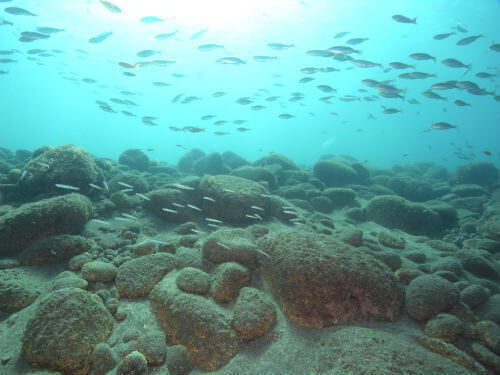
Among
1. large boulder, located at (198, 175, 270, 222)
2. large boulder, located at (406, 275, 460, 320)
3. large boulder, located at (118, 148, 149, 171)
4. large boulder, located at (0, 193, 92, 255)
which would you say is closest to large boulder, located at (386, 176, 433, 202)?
large boulder, located at (198, 175, 270, 222)

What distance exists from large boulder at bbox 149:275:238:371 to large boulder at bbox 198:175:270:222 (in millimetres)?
3537

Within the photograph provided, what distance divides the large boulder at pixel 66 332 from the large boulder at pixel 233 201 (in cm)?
403

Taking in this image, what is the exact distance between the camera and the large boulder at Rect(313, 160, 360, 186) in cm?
1238

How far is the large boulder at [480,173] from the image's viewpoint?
14.0m

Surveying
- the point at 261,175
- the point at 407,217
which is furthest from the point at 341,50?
the point at 407,217

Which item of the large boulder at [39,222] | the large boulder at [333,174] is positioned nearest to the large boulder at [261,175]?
the large boulder at [333,174]

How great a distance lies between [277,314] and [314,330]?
536 mm

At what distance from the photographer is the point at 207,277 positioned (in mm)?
3586

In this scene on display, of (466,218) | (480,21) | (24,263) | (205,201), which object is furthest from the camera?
(480,21)

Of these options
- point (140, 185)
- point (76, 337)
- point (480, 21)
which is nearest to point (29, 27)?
point (140, 185)

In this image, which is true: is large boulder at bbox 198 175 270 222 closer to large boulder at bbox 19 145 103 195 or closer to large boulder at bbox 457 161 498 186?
large boulder at bbox 19 145 103 195

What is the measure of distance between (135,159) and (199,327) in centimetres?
1423

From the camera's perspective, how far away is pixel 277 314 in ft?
10.4

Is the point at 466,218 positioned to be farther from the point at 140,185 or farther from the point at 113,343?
the point at 140,185
